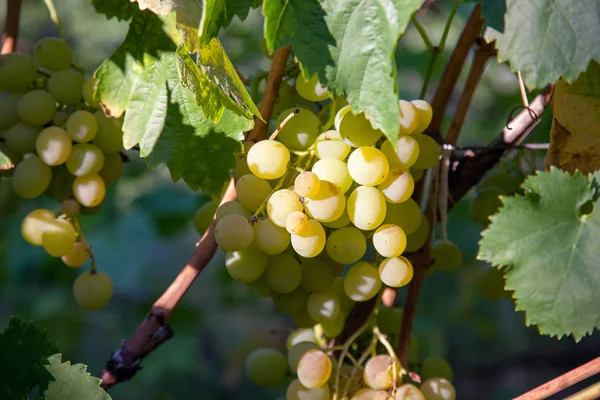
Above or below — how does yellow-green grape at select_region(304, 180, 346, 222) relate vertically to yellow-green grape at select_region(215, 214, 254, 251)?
above

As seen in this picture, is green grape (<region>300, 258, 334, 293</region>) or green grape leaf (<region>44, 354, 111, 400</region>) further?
green grape (<region>300, 258, 334, 293</region>)

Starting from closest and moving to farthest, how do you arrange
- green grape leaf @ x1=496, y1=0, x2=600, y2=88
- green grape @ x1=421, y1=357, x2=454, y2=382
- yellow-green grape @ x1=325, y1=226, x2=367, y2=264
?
green grape leaf @ x1=496, y1=0, x2=600, y2=88 → yellow-green grape @ x1=325, y1=226, x2=367, y2=264 → green grape @ x1=421, y1=357, x2=454, y2=382

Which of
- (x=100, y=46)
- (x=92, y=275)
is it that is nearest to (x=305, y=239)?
(x=92, y=275)

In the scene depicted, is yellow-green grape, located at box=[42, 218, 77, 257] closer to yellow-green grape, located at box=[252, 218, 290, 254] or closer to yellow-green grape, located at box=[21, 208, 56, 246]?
yellow-green grape, located at box=[21, 208, 56, 246]

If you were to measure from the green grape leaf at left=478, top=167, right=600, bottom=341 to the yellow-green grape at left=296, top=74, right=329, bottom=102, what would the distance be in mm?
233

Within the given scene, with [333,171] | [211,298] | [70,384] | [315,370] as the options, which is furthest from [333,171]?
[211,298]

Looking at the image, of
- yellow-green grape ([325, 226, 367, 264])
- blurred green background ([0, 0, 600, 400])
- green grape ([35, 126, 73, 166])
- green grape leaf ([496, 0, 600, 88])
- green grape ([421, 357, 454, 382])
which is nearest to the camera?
green grape leaf ([496, 0, 600, 88])

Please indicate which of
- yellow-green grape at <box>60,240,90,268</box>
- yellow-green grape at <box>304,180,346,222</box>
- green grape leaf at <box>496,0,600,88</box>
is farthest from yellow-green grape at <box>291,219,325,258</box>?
yellow-green grape at <box>60,240,90,268</box>

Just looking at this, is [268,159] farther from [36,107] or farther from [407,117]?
[36,107]

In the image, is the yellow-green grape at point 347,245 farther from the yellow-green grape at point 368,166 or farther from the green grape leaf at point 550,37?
the green grape leaf at point 550,37

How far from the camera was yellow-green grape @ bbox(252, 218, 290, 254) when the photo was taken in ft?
2.18

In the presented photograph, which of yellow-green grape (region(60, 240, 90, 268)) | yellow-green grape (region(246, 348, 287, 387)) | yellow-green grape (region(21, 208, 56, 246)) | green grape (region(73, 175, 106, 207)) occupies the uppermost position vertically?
green grape (region(73, 175, 106, 207))

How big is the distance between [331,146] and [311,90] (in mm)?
97

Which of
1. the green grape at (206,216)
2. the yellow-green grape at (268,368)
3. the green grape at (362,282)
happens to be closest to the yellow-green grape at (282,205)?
the green grape at (362,282)
